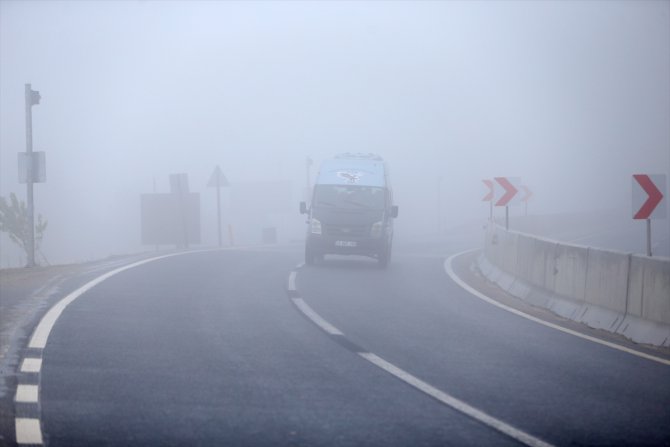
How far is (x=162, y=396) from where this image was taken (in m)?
7.16

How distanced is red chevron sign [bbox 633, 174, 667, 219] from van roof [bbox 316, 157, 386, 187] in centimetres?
961

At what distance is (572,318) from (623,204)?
78.8 meters

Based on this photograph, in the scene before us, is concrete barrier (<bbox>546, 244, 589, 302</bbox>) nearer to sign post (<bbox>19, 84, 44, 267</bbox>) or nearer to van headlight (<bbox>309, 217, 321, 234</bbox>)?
van headlight (<bbox>309, 217, 321, 234</bbox>)

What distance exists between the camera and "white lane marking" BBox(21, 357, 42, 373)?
802cm

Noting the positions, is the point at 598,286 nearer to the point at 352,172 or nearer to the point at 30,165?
the point at 352,172

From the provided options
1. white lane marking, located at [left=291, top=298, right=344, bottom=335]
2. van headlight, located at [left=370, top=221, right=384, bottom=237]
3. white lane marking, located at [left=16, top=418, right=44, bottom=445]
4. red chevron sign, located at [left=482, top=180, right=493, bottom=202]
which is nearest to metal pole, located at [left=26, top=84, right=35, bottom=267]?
van headlight, located at [left=370, top=221, right=384, bottom=237]

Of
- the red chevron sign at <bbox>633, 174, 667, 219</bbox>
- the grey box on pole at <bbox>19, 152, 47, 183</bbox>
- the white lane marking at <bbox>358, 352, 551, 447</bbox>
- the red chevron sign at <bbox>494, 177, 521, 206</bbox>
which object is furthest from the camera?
the red chevron sign at <bbox>494, 177, 521, 206</bbox>

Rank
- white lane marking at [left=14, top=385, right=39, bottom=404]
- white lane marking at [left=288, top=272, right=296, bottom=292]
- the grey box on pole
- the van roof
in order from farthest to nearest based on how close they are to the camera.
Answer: the van roof
the grey box on pole
white lane marking at [left=288, top=272, right=296, bottom=292]
white lane marking at [left=14, top=385, right=39, bottom=404]

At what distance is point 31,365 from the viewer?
27.0 ft

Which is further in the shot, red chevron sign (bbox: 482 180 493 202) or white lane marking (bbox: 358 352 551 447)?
red chevron sign (bbox: 482 180 493 202)

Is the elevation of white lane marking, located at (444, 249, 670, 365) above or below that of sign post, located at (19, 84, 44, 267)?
below

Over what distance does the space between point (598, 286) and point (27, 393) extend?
25.8ft

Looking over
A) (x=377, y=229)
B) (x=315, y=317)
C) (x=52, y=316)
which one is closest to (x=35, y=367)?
(x=52, y=316)

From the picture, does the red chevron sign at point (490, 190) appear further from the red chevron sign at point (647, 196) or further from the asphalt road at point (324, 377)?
the asphalt road at point (324, 377)
